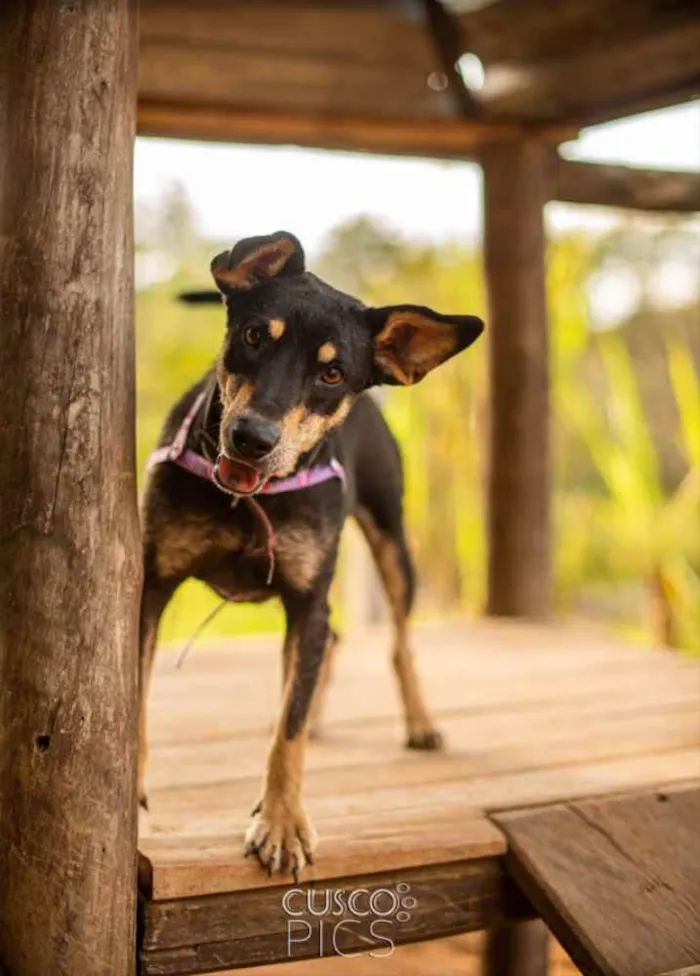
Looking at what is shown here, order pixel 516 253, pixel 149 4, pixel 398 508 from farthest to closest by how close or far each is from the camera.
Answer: pixel 516 253 < pixel 149 4 < pixel 398 508

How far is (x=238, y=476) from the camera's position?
281 cm

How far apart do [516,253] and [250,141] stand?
139 centimetres

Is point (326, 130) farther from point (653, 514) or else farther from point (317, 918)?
point (317, 918)

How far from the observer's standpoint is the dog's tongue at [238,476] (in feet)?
9.20

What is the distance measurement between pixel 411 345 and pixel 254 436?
589mm

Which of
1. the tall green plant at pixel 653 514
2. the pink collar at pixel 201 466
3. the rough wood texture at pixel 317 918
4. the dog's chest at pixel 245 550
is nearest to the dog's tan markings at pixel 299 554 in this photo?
the dog's chest at pixel 245 550

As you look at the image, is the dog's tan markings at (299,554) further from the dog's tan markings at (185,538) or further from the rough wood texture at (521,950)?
the rough wood texture at (521,950)

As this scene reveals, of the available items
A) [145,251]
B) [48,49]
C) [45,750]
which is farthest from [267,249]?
[145,251]

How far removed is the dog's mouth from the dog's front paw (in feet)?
2.46

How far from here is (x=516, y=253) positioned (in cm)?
614

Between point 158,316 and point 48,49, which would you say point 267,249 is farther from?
point 158,316

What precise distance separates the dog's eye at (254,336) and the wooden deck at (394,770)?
1176 mm

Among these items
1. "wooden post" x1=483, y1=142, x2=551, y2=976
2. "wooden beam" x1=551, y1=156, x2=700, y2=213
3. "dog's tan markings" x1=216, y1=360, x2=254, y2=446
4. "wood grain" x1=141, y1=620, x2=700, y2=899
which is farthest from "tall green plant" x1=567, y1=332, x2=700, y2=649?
"dog's tan markings" x1=216, y1=360, x2=254, y2=446

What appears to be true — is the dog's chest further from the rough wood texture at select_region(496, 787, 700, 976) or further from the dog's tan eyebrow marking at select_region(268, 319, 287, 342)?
the rough wood texture at select_region(496, 787, 700, 976)
